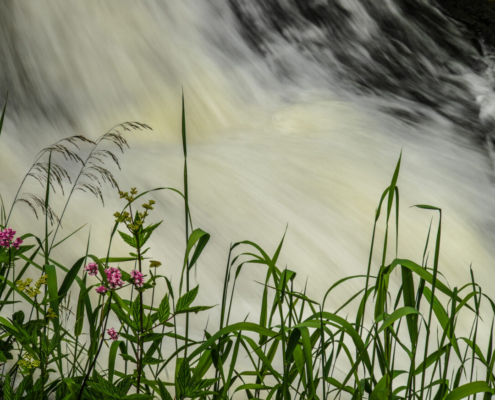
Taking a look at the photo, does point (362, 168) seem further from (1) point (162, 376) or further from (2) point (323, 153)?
(1) point (162, 376)

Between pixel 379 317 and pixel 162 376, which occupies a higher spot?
pixel 379 317

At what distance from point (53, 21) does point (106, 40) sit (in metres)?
0.32

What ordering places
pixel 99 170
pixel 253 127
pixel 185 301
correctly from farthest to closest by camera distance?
pixel 253 127 → pixel 99 170 → pixel 185 301

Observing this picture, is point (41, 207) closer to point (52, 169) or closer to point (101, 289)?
point (52, 169)

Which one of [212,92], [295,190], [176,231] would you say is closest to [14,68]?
[212,92]

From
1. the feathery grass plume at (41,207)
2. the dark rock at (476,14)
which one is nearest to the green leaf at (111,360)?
the feathery grass plume at (41,207)

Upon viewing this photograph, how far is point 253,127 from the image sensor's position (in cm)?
328

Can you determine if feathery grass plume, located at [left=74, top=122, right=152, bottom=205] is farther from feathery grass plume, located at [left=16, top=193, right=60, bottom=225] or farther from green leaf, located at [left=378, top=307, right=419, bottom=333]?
green leaf, located at [left=378, top=307, right=419, bottom=333]

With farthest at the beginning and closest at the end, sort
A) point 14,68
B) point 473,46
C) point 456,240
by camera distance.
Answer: point 473,46 < point 14,68 < point 456,240

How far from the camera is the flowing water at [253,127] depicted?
2.39 m

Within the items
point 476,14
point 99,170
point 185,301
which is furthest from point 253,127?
point 476,14

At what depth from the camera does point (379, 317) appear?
1.07 metres

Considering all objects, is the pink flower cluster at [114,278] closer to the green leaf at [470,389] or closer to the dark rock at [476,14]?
the green leaf at [470,389]

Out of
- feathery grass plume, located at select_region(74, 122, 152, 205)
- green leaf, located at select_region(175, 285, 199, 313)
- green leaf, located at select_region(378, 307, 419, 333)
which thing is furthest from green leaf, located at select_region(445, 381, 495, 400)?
feathery grass plume, located at select_region(74, 122, 152, 205)
